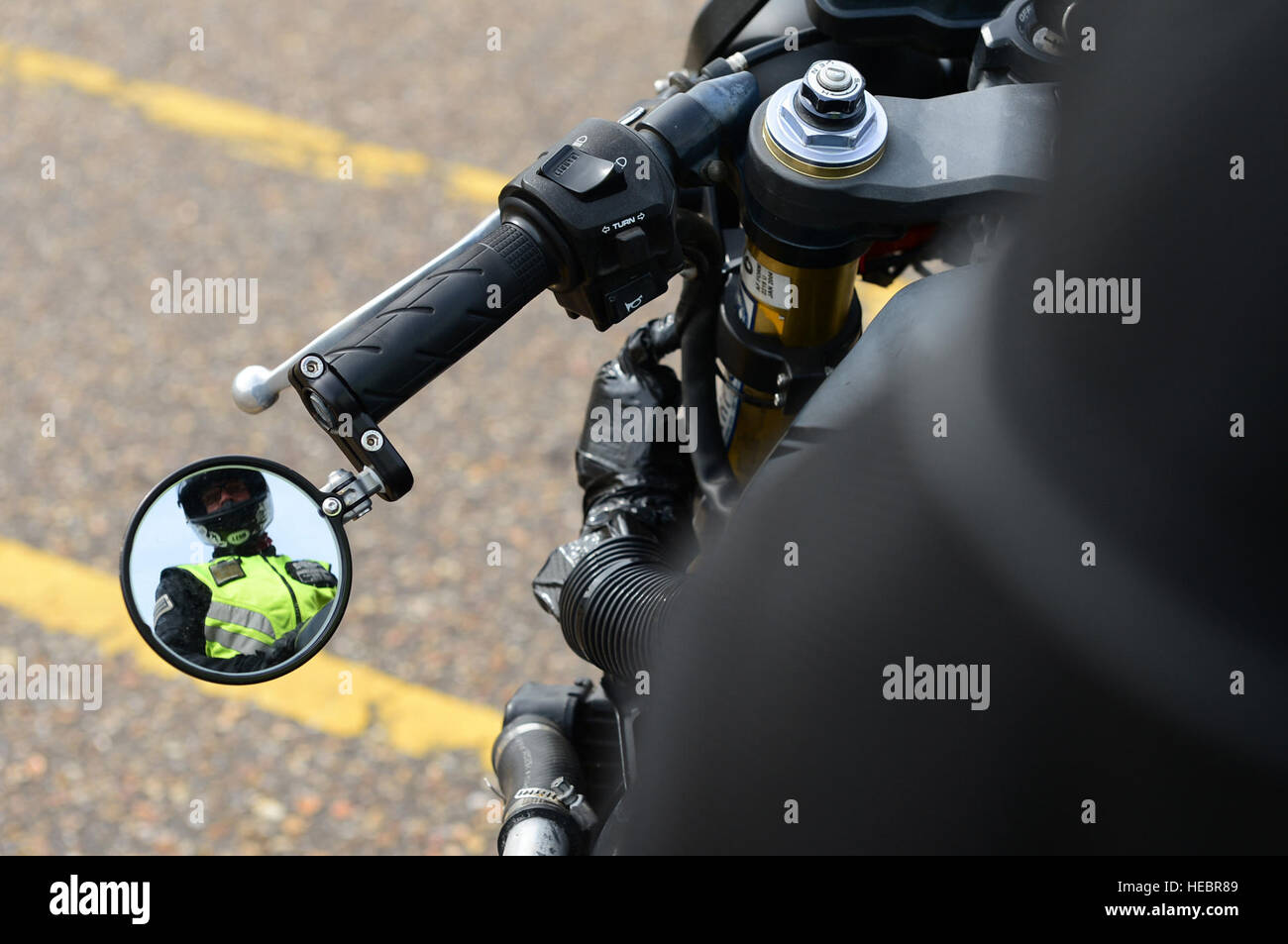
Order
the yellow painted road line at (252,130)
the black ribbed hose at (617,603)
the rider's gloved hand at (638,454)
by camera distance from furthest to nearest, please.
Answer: the yellow painted road line at (252,130)
the rider's gloved hand at (638,454)
the black ribbed hose at (617,603)

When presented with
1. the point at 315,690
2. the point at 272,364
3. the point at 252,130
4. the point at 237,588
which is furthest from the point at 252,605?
the point at 252,130

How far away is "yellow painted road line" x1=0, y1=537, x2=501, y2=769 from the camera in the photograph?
339 cm

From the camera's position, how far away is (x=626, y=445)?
5.80ft

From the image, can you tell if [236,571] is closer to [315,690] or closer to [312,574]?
[312,574]

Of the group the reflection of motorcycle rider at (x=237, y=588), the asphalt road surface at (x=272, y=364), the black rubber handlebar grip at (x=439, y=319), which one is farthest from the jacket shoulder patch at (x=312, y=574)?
the asphalt road surface at (x=272, y=364)

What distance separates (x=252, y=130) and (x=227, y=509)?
423 cm

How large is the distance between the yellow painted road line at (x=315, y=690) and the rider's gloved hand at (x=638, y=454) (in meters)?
1.71

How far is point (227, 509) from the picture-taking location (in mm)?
1304

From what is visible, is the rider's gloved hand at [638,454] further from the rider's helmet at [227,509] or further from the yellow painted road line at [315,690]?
the yellow painted road line at [315,690]

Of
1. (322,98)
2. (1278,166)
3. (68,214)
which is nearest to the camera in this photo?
(1278,166)

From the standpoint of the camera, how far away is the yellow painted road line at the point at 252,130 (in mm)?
5016
